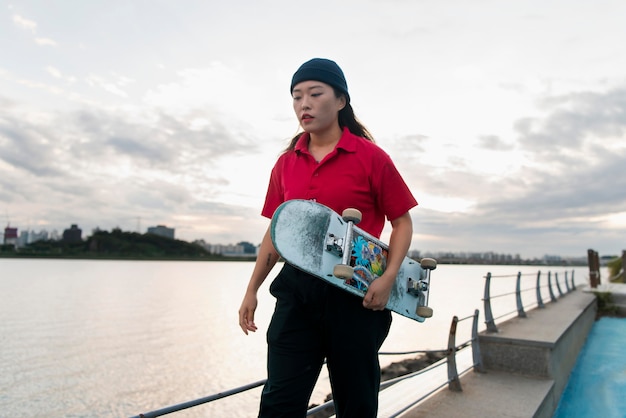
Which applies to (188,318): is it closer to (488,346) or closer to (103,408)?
(103,408)

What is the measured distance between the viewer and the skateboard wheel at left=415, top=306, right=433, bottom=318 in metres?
1.63

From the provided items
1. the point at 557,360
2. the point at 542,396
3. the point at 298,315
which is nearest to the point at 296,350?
the point at 298,315

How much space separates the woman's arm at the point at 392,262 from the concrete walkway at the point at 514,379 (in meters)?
1.87

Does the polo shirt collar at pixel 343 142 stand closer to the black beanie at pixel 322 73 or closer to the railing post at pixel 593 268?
the black beanie at pixel 322 73

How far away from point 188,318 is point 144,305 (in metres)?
7.52

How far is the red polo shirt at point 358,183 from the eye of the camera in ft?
5.16

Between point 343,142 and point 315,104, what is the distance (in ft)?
0.57

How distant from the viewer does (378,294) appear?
1.43m

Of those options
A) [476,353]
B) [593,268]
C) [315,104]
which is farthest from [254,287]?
[593,268]

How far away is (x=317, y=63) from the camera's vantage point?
1.65 m

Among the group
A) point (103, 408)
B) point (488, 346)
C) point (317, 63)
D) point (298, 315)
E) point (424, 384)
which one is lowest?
point (103, 408)

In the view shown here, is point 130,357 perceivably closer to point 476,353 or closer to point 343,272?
point 476,353

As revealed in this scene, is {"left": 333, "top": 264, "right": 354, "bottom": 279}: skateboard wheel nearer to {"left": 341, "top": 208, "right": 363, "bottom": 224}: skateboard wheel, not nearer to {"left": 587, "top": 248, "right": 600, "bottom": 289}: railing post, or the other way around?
{"left": 341, "top": 208, "right": 363, "bottom": 224}: skateboard wheel

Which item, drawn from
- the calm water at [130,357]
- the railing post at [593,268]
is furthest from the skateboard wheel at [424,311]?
the railing post at [593,268]
